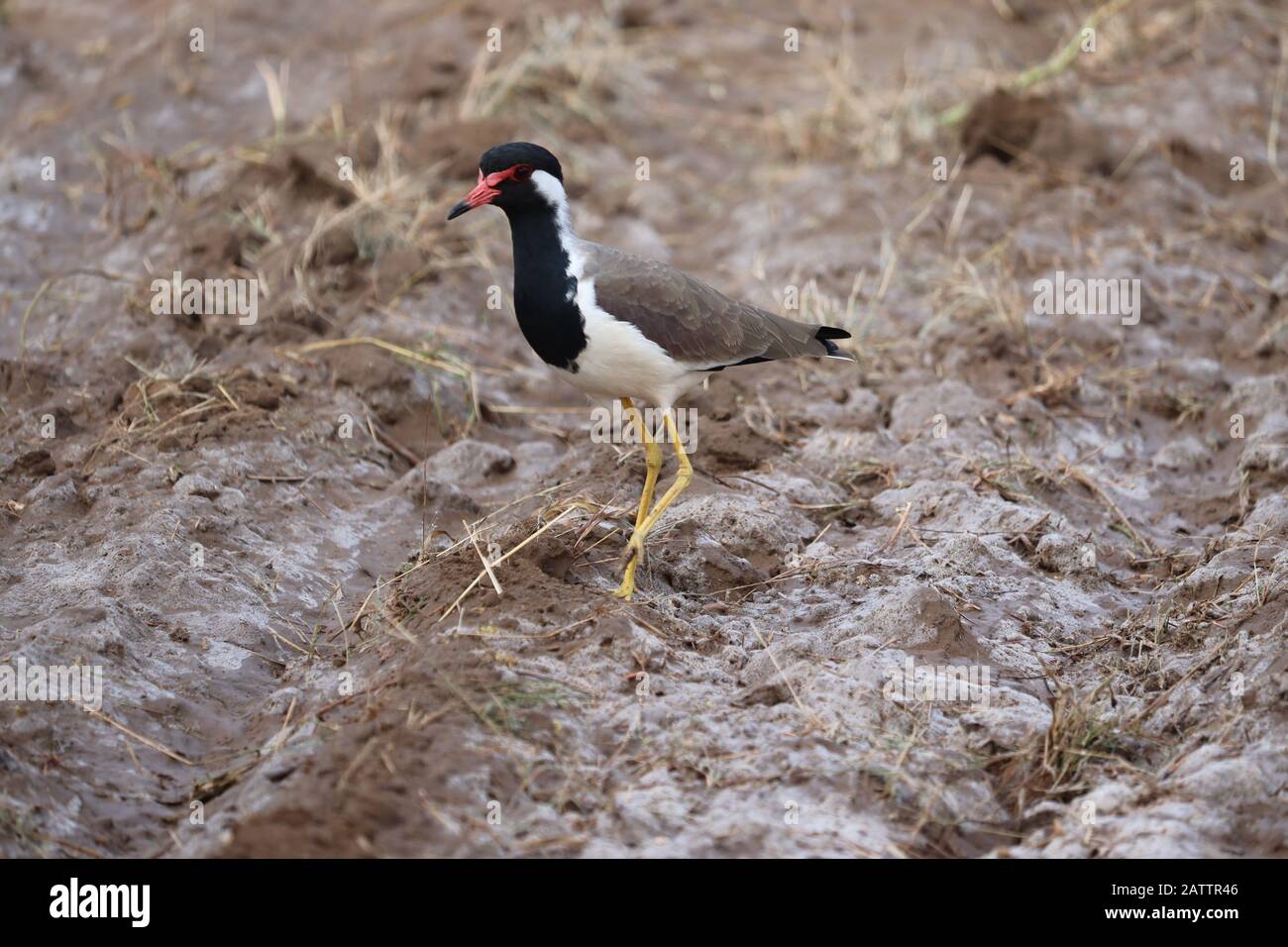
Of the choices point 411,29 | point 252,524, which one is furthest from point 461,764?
point 411,29

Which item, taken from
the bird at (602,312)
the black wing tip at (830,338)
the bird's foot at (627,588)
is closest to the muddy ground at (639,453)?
the bird's foot at (627,588)

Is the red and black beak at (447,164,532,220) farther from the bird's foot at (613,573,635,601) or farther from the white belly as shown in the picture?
the bird's foot at (613,573,635,601)

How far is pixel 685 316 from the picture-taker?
5.58 meters

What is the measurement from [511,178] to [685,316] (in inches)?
33.0

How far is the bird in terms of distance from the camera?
532cm

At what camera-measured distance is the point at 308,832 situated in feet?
12.5

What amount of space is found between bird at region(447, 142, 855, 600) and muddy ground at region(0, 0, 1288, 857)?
Answer: 0.50 meters

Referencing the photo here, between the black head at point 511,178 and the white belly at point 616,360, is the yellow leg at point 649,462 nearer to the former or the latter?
the white belly at point 616,360

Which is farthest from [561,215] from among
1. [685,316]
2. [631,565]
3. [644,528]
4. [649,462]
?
[631,565]

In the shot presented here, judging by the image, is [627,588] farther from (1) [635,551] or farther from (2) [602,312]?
(2) [602,312]

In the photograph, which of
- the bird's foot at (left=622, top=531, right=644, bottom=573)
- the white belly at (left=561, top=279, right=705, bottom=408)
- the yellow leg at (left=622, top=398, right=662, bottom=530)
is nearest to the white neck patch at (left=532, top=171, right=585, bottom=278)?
the white belly at (left=561, top=279, right=705, bottom=408)

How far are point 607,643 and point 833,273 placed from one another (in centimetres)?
428
